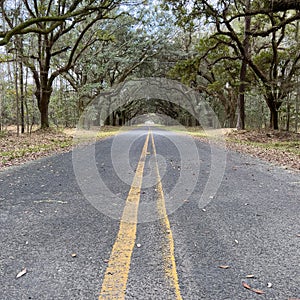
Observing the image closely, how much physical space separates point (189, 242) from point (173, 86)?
3621cm

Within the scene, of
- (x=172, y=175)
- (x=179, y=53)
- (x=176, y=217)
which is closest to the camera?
(x=176, y=217)

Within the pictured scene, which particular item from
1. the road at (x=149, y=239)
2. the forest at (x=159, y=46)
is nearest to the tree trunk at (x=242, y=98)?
the forest at (x=159, y=46)

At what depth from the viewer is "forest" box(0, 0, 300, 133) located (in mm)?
14695

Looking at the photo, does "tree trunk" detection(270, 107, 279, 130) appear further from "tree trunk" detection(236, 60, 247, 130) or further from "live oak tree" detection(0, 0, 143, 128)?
"live oak tree" detection(0, 0, 143, 128)

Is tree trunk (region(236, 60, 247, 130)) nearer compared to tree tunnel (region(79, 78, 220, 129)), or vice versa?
tree trunk (region(236, 60, 247, 130))

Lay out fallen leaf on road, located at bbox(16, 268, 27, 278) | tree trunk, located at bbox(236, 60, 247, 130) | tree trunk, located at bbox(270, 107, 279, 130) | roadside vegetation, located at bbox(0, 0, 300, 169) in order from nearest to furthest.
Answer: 1. fallen leaf on road, located at bbox(16, 268, 27, 278)
2. roadside vegetation, located at bbox(0, 0, 300, 169)
3. tree trunk, located at bbox(270, 107, 279, 130)
4. tree trunk, located at bbox(236, 60, 247, 130)

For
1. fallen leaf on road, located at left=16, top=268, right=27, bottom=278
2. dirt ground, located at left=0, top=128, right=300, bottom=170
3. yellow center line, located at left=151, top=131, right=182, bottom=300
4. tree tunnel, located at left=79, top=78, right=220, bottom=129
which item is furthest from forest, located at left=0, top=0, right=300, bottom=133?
fallen leaf on road, located at left=16, top=268, right=27, bottom=278

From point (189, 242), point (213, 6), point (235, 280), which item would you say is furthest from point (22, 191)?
point (213, 6)

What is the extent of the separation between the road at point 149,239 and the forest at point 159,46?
9.59m

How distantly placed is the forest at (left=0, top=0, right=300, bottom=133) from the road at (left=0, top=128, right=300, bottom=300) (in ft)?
31.5

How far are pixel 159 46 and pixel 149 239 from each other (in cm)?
2551

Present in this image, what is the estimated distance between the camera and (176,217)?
3.17m

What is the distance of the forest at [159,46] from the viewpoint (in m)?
14.7

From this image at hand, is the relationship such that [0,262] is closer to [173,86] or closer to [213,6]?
[213,6]
